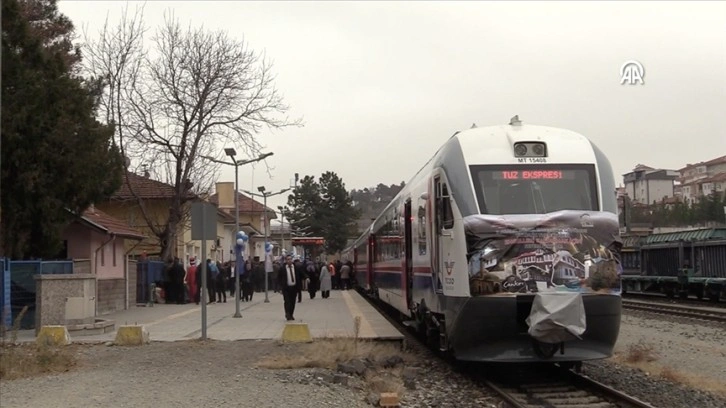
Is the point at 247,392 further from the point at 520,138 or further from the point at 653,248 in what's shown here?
the point at 653,248

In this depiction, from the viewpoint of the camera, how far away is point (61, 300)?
56.6 ft

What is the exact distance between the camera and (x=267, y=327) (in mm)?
19062

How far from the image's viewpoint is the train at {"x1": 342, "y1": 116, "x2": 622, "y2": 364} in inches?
395

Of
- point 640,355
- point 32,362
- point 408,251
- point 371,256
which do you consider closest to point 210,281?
point 371,256

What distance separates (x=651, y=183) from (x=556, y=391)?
9842cm

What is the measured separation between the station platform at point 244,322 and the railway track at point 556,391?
13.3 feet

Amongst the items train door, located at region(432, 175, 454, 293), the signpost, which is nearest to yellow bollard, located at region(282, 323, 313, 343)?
the signpost

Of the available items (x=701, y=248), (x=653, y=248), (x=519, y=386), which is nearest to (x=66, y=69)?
(x=519, y=386)

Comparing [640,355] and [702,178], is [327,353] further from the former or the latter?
[702,178]

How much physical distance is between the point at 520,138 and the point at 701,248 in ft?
78.6

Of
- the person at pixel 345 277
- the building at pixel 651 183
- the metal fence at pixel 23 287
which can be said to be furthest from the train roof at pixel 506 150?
the building at pixel 651 183

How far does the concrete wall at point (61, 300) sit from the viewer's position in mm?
17078

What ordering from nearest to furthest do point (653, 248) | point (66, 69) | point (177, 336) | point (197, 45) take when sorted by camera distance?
point (177, 336), point (66, 69), point (197, 45), point (653, 248)

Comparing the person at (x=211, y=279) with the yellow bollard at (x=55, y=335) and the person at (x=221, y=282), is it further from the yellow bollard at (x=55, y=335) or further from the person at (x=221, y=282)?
the yellow bollard at (x=55, y=335)
